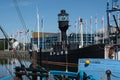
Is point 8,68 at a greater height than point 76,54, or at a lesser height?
lesser

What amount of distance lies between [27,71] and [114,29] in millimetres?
18364

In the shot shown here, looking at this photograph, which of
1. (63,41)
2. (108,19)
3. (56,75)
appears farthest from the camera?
(63,41)

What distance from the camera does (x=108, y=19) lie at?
2738 cm

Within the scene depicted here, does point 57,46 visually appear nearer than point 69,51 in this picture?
No

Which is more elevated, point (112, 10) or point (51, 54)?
point (112, 10)

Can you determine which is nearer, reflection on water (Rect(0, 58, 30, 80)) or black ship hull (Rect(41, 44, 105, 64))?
reflection on water (Rect(0, 58, 30, 80))

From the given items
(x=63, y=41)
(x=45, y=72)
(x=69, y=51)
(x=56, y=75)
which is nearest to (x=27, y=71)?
(x=45, y=72)

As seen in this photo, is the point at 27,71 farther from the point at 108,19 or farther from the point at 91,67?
the point at 108,19

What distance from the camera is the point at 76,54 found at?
44.3 metres

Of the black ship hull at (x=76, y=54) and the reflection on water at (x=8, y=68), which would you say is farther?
the black ship hull at (x=76, y=54)

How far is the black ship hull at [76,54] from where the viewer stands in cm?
3697

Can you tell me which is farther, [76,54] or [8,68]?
[76,54]

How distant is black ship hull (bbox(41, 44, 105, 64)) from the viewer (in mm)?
36969

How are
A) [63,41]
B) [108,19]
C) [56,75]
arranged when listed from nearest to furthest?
1. [56,75]
2. [108,19]
3. [63,41]
